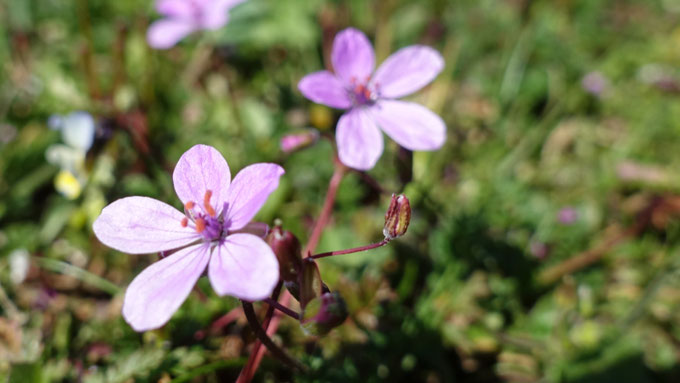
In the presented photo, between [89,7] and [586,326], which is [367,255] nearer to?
[586,326]

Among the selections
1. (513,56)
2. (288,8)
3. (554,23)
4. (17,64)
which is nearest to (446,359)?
(513,56)

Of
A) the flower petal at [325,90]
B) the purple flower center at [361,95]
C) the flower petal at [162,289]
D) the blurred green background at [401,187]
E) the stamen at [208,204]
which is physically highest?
the flower petal at [325,90]

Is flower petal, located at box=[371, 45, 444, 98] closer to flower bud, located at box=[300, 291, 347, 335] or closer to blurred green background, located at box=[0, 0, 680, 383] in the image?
blurred green background, located at box=[0, 0, 680, 383]

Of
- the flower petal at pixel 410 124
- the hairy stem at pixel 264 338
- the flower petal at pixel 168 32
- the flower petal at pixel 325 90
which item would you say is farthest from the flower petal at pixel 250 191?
the flower petal at pixel 168 32

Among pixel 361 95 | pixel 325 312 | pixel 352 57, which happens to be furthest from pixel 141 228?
pixel 352 57

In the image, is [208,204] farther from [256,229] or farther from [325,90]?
[325,90]

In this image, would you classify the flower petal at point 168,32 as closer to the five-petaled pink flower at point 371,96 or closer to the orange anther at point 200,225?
the five-petaled pink flower at point 371,96

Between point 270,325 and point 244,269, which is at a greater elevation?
point 244,269
